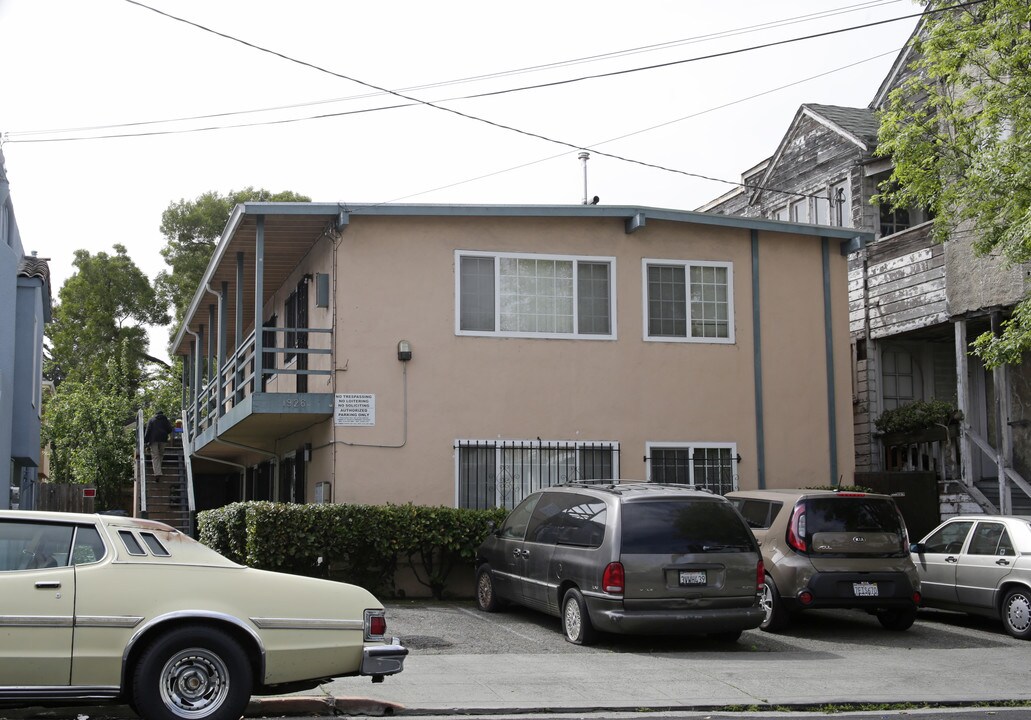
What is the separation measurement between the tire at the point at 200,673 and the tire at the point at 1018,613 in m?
8.77

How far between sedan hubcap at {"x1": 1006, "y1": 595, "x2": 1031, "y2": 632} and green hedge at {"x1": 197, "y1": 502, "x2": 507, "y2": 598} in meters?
6.05

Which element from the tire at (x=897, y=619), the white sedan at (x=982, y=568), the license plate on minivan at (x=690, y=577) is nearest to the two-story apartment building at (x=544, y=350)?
the white sedan at (x=982, y=568)

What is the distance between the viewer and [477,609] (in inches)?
569

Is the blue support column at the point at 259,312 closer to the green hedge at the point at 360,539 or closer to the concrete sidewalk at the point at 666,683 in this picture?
the green hedge at the point at 360,539

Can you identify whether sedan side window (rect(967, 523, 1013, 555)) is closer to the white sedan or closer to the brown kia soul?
the white sedan

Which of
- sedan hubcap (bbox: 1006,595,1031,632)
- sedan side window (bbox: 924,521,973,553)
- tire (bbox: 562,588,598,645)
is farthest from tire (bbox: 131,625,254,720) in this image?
sedan side window (bbox: 924,521,973,553)

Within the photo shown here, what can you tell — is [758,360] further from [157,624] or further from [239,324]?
[157,624]

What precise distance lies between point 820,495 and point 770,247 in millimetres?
6735

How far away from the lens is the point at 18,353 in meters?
22.9

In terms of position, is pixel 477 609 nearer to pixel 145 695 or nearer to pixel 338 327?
pixel 338 327

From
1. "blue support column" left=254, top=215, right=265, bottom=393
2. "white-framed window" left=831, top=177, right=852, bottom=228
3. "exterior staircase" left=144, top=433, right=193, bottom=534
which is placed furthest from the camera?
"white-framed window" left=831, top=177, right=852, bottom=228

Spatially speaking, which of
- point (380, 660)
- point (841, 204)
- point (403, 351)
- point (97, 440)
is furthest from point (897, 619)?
point (97, 440)

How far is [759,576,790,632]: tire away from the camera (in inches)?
490

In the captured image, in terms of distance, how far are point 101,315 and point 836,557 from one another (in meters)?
36.6
